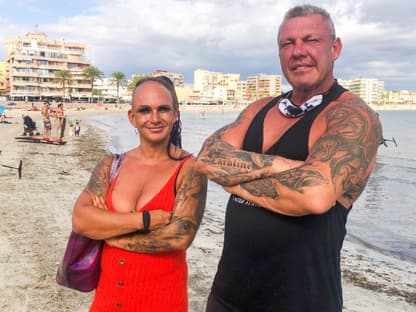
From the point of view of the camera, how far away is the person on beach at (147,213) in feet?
7.41

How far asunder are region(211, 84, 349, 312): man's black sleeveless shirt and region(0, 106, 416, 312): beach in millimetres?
2109

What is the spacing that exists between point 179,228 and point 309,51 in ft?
3.94

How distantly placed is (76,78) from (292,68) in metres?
103

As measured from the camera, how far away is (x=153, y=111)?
2.42 metres

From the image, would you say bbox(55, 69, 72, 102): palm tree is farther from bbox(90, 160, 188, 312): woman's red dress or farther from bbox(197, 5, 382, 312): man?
bbox(197, 5, 382, 312): man

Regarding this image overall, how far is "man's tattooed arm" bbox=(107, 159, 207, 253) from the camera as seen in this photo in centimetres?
226

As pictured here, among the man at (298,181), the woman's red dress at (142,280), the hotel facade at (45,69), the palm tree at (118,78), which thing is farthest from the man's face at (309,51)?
the palm tree at (118,78)

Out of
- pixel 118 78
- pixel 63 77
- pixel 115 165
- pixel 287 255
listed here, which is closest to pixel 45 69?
pixel 63 77

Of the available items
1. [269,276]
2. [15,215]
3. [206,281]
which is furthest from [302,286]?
[15,215]

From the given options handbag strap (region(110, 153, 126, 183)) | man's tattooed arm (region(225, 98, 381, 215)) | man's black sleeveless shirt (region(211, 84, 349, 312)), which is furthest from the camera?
handbag strap (region(110, 153, 126, 183))

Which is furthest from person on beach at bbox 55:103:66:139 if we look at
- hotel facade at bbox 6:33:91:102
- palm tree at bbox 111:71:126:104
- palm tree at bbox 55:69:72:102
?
palm tree at bbox 111:71:126:104

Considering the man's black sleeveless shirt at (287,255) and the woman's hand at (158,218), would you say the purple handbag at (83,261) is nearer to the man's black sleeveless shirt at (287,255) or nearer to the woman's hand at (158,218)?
the woman's hand at (158,218)

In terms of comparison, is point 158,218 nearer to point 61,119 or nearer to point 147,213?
point 147,213

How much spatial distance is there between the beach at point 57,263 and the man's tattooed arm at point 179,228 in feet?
6.63
